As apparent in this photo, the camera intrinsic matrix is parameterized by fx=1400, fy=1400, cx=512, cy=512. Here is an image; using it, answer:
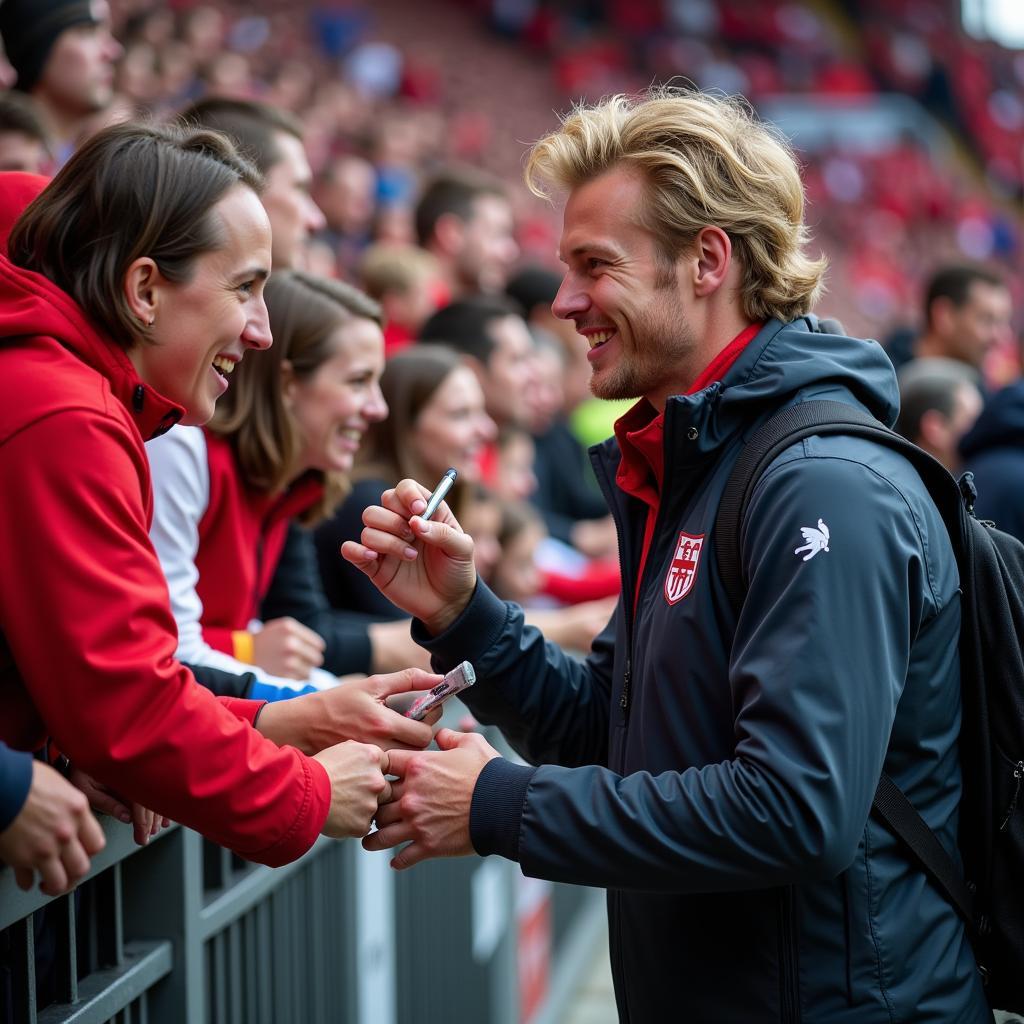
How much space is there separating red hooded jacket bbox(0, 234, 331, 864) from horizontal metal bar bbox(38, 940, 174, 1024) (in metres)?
0.41

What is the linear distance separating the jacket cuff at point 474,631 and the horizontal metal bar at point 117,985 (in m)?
0.70

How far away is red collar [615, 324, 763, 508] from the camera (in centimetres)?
227

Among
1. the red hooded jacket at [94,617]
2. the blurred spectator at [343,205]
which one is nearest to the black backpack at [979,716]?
the red hooded jacket at [94,617]

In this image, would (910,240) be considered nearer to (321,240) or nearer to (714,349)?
(321,240)

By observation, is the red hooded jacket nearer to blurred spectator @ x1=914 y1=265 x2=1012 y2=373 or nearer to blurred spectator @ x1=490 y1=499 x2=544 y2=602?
blurred spectator @ x1=490 y1=499 x2=544 y2=602

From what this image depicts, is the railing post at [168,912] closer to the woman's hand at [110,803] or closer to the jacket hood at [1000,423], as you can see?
the woman's hand at [110,803]

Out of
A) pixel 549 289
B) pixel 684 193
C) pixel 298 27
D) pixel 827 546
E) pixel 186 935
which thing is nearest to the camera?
pixel 827 546

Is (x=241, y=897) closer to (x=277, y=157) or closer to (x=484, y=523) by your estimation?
(x=277, y=157)

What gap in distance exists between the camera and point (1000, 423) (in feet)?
14.6

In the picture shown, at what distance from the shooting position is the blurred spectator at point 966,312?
7.03m

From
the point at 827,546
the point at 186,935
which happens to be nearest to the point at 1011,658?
the point at 827,546

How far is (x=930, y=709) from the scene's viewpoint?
82.3 inches

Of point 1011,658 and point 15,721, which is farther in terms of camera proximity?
point 1011,658

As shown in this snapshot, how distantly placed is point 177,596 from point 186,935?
0.70 meters
